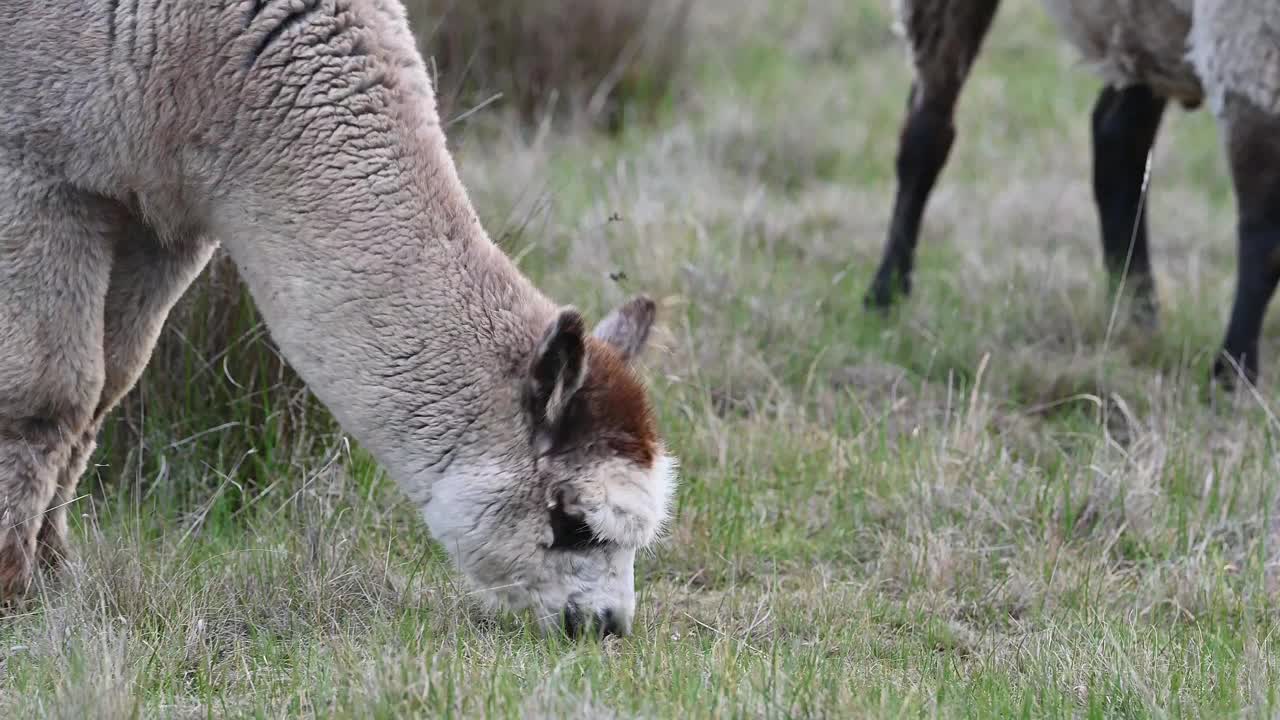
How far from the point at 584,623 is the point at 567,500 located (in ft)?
1.05

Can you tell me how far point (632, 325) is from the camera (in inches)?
164

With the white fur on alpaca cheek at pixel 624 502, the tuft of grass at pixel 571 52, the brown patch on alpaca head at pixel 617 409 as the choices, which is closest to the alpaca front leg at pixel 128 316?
the brown patch on alpaca head at pixel 617 409

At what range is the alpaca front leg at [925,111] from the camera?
736 cm

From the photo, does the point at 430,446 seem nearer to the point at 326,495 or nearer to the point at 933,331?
the point at 326,495

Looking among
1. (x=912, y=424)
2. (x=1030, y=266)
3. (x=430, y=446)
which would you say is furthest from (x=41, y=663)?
(x=1030, y=266)

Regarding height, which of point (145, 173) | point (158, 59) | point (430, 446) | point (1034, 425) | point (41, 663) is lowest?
point (1034, 425)

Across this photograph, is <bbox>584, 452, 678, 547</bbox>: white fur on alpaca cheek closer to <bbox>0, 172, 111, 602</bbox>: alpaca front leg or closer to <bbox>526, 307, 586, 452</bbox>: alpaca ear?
<bbox>526, 307, 586, 452</bbox>: alpaca ear

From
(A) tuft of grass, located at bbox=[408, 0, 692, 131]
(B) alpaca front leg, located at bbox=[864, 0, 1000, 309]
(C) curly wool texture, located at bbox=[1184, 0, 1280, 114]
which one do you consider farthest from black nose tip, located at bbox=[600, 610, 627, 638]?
(A) tuft of grass, located at bbox=[408, 0, 692, 131]

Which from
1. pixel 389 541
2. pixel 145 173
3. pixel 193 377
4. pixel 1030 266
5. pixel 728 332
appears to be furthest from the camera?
pixel 1030 266

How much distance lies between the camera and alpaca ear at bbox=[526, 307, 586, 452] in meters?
3.62

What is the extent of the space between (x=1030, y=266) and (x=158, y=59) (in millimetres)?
4863

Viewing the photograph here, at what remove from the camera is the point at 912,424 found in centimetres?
593

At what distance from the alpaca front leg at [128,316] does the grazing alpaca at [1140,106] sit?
317 cm

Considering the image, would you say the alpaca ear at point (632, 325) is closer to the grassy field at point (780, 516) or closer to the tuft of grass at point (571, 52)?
the grassy field at point (780, 516)
